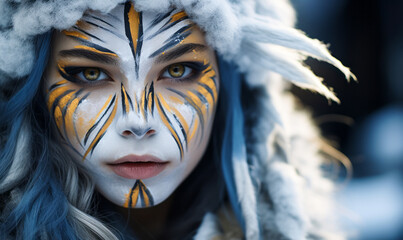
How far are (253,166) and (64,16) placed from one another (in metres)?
0.66

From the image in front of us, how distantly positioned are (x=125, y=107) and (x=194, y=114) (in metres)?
0.19

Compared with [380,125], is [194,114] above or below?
below

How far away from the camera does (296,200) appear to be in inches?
50.9

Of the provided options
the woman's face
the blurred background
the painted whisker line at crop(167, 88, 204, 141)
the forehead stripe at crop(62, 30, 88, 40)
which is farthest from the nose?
the blurred background

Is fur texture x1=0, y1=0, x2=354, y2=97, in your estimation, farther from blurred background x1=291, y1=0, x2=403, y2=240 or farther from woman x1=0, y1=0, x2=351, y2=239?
blurred background x1=291, y1=0, x2=403, y2=240

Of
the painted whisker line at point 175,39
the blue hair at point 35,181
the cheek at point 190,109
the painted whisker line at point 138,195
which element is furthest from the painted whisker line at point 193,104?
the blue hair at point 35,181

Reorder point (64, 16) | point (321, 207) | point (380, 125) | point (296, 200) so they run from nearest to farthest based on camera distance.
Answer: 1. point (64, 16)
2. point (296, 200)
3. point (321, 207)
4. point (380, 125)

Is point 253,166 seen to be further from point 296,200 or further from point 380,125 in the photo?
point 380,125

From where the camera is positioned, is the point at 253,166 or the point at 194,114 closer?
the point at 194,114

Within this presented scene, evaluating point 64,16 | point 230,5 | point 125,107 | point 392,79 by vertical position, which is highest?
point 392,79

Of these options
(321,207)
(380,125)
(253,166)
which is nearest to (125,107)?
(253,166)

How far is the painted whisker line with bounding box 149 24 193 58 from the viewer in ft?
3.62

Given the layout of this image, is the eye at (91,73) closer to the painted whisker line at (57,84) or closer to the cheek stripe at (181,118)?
the painted whisker line at (57,84)

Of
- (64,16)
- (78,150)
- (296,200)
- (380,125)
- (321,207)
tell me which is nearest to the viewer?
(64,16)
